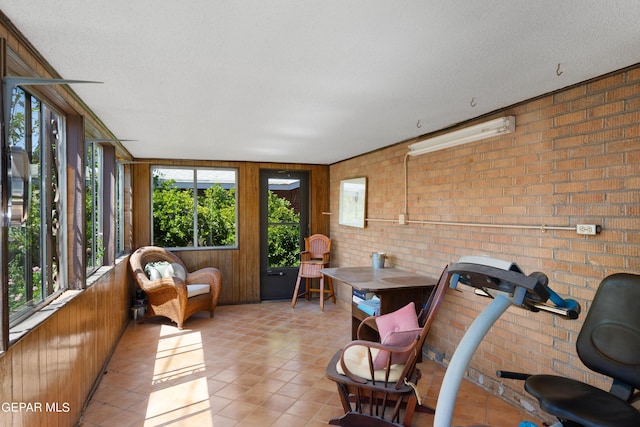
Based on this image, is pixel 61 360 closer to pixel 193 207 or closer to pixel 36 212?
pixel 36 212

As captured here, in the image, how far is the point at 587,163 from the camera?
95.2 inches

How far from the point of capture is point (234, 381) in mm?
3326

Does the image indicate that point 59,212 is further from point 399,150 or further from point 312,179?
point 312,179

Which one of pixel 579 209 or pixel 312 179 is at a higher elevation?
pixel 312 179

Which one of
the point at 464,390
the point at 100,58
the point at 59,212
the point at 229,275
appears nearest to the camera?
the point at 100,58

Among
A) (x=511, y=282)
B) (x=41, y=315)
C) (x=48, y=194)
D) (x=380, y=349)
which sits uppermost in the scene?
(x=48, y=194)

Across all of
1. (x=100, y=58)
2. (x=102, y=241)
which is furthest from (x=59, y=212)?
(x=102, y=241)

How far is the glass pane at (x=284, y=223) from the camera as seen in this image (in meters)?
6.45

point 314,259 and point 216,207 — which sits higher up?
point 216,207

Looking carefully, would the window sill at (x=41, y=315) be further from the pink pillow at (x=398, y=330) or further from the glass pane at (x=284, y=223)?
the glass pane at (x=284, y=223)

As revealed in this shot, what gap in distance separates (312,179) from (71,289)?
437 centimetres

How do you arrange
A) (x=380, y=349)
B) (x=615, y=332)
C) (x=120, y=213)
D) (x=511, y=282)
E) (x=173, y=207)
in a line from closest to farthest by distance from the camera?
1. (x=511, y=282)
2. (x=615, y=332)
3. (x=380, y=349)
4. (x=120, y=213)
5. (x=173, y=207)

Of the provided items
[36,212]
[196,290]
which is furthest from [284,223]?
[36,212]

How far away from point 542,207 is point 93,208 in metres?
3.83
